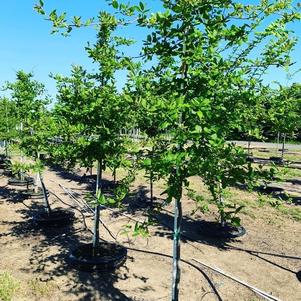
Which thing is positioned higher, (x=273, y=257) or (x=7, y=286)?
(x=273, y=257)

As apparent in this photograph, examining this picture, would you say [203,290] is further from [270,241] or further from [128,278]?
[270,241]

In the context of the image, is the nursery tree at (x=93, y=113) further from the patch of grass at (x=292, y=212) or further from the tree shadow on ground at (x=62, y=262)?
the patch of grass at (x=292, y=212)

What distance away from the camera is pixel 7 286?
7.32 m

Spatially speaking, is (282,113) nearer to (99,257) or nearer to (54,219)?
(99,257)

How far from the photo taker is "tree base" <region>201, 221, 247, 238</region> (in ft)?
34.3

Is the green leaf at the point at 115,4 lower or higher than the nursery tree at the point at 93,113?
higher

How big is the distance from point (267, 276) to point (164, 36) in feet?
19.7

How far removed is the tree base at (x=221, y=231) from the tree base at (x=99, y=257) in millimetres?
2965

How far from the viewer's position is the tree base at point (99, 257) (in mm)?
8109

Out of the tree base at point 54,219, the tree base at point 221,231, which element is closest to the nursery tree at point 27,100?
the tree base at point 54,219

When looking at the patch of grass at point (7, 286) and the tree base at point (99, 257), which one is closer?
the patch of grass at point (7, 286)

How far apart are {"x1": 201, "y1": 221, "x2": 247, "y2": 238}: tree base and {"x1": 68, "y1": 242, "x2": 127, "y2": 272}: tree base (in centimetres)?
297

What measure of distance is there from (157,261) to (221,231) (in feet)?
8.68

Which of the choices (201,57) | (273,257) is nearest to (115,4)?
(201,57)
